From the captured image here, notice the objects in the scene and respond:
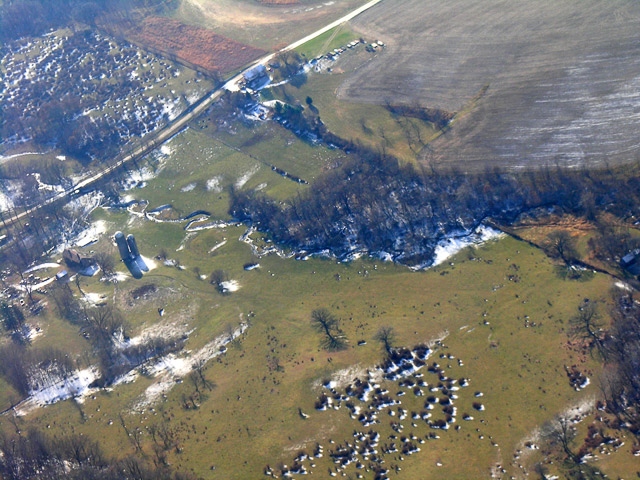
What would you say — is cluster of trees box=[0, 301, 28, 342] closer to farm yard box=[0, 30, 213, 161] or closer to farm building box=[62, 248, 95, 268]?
farm building box=[62, 248, 95, 268]

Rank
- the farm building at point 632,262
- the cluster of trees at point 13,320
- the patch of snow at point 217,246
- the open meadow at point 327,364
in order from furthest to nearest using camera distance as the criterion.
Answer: the patch of snow at point 217,246 → the cluster of trees at point 13,320 → the farm building at point 632,262 → the open meadow at point 327,364

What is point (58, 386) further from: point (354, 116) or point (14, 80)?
point (14, 80)

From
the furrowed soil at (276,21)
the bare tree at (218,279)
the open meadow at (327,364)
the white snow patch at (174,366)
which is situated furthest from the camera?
the furrowed soil at (276,21)

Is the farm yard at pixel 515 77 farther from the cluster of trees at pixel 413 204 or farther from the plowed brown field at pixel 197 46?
the plowed brown field at pixel 197 46

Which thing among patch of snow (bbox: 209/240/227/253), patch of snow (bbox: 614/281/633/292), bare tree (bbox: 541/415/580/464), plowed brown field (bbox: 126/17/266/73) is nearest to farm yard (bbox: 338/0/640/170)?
patch of snow (bbox: 614/281/633/292)

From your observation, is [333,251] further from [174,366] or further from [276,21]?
[276,21]

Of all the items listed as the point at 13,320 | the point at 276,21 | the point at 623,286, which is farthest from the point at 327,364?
the point at 276,21

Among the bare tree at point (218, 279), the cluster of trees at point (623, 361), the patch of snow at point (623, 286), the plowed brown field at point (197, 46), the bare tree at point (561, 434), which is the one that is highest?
the plowed brown field at point (197, 46)

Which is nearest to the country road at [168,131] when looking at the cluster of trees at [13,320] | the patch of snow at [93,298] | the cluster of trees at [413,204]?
the cluster of trees at [13,320]
